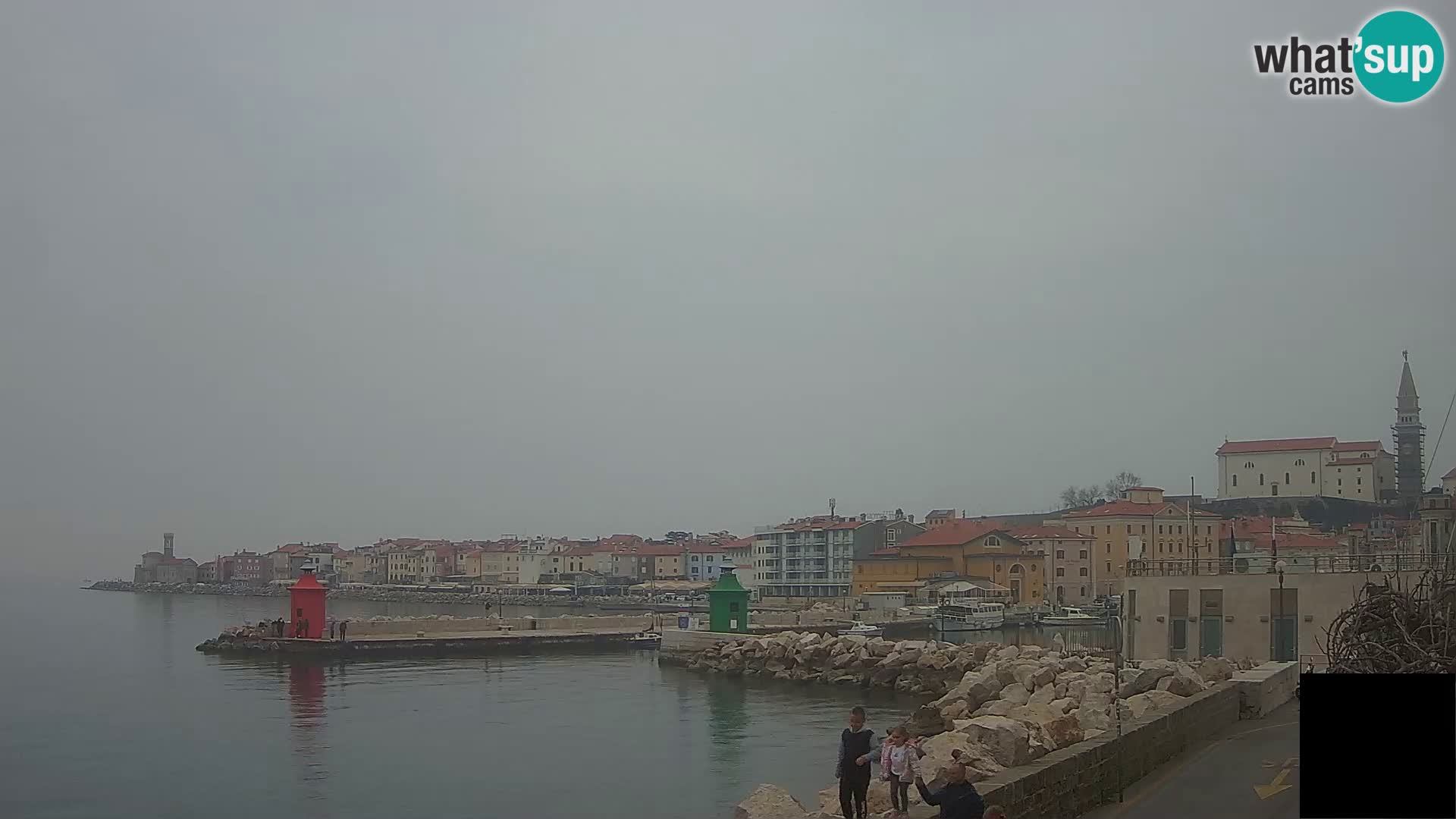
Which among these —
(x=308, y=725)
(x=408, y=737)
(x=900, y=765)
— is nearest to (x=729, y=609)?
(x=308, y=725)

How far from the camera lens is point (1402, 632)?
38.2 ft

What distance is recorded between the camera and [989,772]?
38.2 ft

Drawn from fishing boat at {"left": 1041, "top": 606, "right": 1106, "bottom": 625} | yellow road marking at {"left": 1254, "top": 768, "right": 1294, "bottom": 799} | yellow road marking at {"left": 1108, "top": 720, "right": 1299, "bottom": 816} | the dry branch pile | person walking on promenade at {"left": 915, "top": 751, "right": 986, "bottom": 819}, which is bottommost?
fishing boat at {"left": 1041, "top": 606, "right": 1106, "bottom": 625}

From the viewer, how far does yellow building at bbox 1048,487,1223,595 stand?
62.0m

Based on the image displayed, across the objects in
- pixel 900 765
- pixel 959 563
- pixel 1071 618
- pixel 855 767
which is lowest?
pixel 1071 618

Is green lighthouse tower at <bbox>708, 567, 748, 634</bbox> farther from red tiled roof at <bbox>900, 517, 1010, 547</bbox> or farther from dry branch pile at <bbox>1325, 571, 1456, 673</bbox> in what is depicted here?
dry branch pile at <bbox>1325, 571, 1456, 673</bbox>

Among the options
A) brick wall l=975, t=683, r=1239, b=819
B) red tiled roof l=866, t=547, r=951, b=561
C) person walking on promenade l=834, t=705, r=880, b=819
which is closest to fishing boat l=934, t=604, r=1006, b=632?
red tiled roof l=866, t=547, r=951, b=561

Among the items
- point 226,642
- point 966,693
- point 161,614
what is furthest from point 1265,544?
point 161,614

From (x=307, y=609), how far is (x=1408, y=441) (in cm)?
4564

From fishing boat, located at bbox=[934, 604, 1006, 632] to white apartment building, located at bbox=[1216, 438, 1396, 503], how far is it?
17.7 m

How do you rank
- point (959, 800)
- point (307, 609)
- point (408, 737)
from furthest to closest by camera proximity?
point (307, 609) → point (408, 737) → point (959, 800)

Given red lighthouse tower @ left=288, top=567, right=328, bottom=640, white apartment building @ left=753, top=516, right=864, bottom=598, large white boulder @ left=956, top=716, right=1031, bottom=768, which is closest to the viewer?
large white boulder @ left=956, top=716, right=1031, bottom=768

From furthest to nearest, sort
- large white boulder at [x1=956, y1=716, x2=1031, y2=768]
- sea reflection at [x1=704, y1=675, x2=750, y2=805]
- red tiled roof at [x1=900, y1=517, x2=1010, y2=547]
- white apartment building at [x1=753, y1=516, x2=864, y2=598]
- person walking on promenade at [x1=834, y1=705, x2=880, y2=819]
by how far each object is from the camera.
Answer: white apartment building at [x1=753, y1=516, x2=864, y2=598]
red tiled roof at [x1=900, y1=517, x2=1010, y2=547]
sea reflection at [x1=704, y1=675, x2=750, y2=805]
large white boulder at [x1=956, y1=716, x2=1031, y2=768]
person walking on promenade at [x1=834, y1=705, x2=880, y2=819]

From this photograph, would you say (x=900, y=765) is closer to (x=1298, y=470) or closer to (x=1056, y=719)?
(x=1056, y=719)
